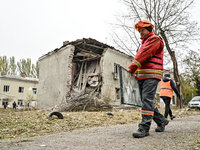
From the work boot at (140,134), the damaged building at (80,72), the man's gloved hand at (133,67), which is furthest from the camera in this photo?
the damaged building at (80,72)

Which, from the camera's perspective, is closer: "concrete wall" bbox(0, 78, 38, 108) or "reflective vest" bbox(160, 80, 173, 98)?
"reflective vest" bbox(160, 80, 173, 98)

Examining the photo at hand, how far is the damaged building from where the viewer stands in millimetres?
15578

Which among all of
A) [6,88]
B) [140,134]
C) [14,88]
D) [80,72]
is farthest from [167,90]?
[14,88]

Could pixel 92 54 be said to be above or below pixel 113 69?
above

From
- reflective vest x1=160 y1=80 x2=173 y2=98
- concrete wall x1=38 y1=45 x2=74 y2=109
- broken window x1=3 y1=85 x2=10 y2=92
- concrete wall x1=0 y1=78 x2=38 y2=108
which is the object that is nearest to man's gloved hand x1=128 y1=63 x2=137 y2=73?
reflective vest x1=160 y1=80 x2=173 y2=98

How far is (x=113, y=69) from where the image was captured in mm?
17281

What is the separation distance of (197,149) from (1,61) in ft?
158

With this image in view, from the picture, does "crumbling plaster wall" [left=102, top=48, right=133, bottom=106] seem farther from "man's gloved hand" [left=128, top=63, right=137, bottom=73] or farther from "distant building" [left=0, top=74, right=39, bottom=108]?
"distant building" [left=0, top=74, right=39, bottom=108]

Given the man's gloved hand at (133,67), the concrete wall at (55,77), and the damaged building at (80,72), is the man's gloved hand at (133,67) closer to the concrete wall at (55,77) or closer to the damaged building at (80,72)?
the damaged building at (80,72)

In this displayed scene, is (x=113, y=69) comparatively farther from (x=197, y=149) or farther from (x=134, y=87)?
(x=197, y=149)

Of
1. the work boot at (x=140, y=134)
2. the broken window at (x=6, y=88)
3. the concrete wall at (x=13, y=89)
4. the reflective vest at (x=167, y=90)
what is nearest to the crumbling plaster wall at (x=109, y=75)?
the reflective vest at (x=167, y=90)

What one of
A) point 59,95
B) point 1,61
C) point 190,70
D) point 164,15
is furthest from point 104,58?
point 1,61

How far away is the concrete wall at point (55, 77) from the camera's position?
1571 centimetres

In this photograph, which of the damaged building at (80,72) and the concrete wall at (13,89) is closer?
the damaged building at (80,72)
